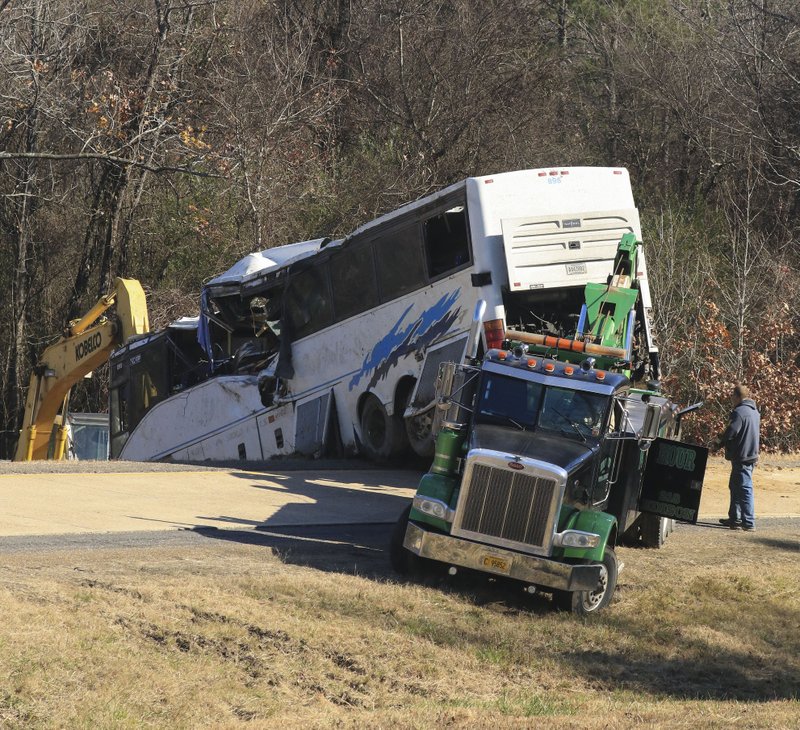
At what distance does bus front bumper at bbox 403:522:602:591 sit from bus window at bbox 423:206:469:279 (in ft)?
23.9

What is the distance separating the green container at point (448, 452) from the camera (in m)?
11.9

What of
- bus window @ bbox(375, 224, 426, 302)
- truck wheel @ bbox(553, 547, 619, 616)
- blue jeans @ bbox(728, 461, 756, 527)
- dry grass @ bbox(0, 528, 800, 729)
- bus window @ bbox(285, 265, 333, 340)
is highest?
bus window @ bbox(375, 224, 426, 302)

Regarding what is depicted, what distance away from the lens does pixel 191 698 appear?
812cm

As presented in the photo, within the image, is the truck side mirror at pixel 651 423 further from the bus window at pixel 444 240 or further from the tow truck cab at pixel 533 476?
the bus window at pixel 444 240

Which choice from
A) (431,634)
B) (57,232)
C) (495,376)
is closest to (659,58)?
(57,232)

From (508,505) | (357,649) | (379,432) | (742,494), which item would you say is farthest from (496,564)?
(379,432)

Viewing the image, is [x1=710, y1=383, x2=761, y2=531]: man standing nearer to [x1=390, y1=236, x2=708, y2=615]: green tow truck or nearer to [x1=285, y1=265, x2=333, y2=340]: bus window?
[x1=390, y1=236, x2=708, y2=615]: green tow truck

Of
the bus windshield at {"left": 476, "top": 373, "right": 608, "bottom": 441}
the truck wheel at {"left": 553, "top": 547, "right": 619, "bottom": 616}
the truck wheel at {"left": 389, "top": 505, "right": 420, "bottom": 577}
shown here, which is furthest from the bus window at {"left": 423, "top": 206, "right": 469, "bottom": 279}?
the truck wheel at {"left": 553, "top": 547, "right": 619, "bottom": 616}

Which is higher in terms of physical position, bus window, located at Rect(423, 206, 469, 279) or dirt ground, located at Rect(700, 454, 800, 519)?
bus window, located at Rect(423, 206, 469, 279)

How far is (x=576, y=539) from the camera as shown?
11.1 meters

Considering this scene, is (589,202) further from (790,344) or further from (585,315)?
(790,344)

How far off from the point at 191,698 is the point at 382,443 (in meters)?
11.5

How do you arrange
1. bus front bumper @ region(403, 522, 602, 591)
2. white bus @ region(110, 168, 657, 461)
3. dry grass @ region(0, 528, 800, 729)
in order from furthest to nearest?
1. white bus @ region(110, 168, 657, 461)
2. bus front bumper @ region(403, 522, 602, 591)
3. dry grass @ region(0, 528, 800, 729)

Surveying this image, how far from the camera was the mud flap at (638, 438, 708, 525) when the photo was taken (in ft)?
43.8
